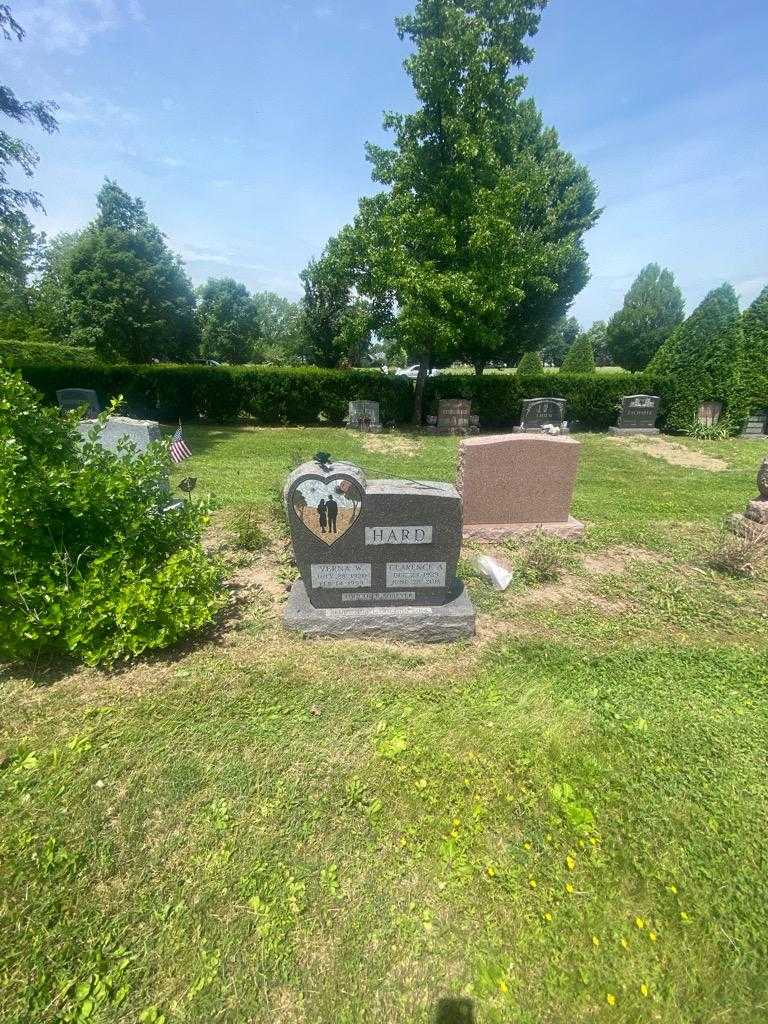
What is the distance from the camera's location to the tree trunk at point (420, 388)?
49.4ft

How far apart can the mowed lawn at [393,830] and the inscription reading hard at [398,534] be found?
3.14 ft

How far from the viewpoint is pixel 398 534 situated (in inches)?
153

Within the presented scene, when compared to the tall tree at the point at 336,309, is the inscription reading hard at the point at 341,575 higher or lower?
lower

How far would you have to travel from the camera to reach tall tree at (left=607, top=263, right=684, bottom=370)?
4141 centimetres

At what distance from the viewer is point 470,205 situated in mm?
12766

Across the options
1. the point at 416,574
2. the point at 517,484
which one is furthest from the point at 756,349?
the point at 416,574

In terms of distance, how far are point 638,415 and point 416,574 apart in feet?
50.8

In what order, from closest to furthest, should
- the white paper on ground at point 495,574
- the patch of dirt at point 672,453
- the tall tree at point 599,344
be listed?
the white paper on ground at point 495,574 → the patch of dirt at point 672,453 → the tall tree at point 599,344

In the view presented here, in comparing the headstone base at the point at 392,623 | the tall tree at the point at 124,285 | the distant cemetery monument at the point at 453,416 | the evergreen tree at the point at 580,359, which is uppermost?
the tall tree at the point at 124,285

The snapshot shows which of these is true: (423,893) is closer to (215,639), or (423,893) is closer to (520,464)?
(215,639)

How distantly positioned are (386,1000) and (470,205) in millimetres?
15565

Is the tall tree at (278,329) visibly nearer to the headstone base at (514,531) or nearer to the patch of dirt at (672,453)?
the patch of dirt at (672,453)

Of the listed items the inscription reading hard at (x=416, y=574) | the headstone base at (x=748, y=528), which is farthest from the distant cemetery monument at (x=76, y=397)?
the headstone base at (x=748, y=528)

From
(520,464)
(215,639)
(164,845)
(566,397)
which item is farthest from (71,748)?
(566,397)
